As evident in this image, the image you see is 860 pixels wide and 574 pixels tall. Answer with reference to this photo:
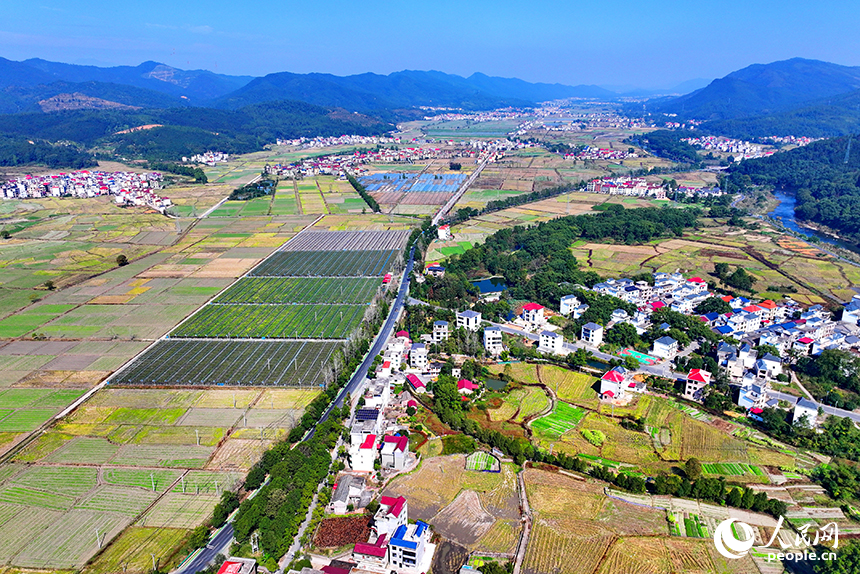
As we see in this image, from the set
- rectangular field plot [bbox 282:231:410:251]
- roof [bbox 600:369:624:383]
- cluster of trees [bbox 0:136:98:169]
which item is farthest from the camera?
cluster of trees [bbox 0:136:98:169]

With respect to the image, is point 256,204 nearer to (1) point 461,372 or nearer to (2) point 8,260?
(2) point 8,260

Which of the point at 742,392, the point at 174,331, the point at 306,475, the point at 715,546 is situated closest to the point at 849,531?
the point at 715,546

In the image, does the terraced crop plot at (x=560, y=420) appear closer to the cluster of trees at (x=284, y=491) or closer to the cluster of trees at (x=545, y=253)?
the cluster of trees at (x=284, y=491)

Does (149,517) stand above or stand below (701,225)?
below

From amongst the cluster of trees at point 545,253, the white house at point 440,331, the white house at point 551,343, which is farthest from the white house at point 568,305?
the white house at point 440,331

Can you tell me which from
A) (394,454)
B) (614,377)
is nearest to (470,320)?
(614,377)

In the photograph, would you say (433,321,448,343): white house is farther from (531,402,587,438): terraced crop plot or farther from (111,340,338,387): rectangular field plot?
(531,402,587,438): terraced crop plot

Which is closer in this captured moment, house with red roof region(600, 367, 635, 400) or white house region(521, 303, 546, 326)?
house with red roof region(600, 367, 635, 400)

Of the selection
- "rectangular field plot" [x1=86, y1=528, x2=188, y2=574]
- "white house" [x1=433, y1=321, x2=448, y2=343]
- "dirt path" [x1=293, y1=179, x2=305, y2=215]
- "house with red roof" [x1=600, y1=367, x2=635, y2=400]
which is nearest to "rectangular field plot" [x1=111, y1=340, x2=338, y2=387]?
"white house" [x1=433, y1=321, x2=448, y2=343]
